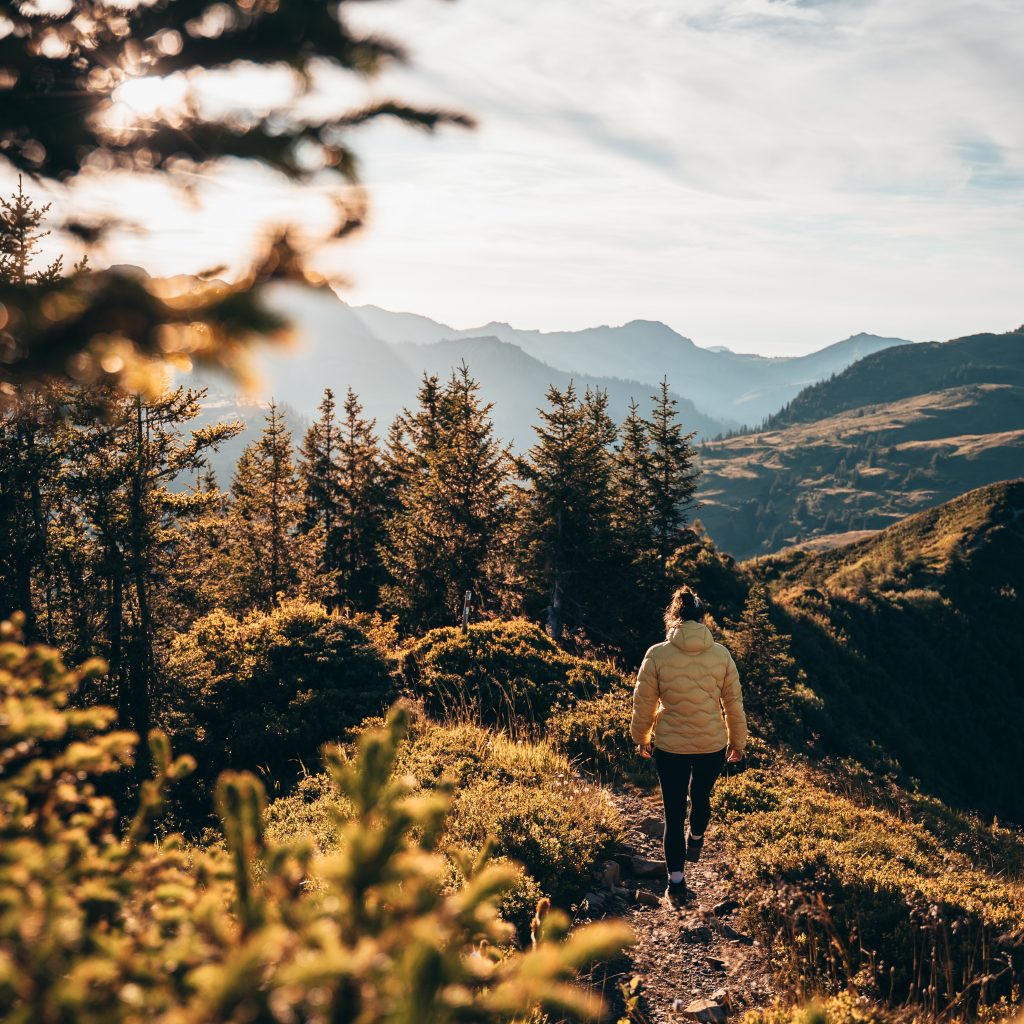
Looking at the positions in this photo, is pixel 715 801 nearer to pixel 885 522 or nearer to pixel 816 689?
pixel 816 689

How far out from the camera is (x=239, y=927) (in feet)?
5.42

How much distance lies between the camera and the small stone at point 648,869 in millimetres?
6641

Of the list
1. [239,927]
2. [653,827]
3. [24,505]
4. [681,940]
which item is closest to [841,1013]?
[681,940]

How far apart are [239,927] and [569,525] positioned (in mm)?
26204

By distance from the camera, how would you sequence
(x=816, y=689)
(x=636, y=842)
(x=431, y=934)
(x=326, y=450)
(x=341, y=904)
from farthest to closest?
1. (x=326, y=450)
2. (x=816, y=689)
3. (x=636, y=842)
4. (x=341, y=904)
5. (x=431, y=934)

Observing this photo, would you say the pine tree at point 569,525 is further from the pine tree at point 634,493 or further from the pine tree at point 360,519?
the pine tree at point 360,519

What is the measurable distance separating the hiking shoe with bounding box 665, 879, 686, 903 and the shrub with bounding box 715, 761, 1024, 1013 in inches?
23.8

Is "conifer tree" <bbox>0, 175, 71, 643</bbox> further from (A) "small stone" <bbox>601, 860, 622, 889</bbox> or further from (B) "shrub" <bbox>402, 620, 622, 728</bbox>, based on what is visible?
(A) "small stone" <bbox>601, 860, 622, 889</bbox>

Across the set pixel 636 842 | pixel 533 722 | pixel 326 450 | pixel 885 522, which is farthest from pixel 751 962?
pixel 885 522

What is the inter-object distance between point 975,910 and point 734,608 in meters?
30.8

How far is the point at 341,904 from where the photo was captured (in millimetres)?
1723

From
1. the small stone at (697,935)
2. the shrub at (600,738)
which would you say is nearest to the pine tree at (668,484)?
the shrub at (600,738)

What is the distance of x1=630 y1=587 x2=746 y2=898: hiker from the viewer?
6.14 m

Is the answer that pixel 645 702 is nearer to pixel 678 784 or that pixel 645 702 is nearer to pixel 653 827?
pixel 678 784
